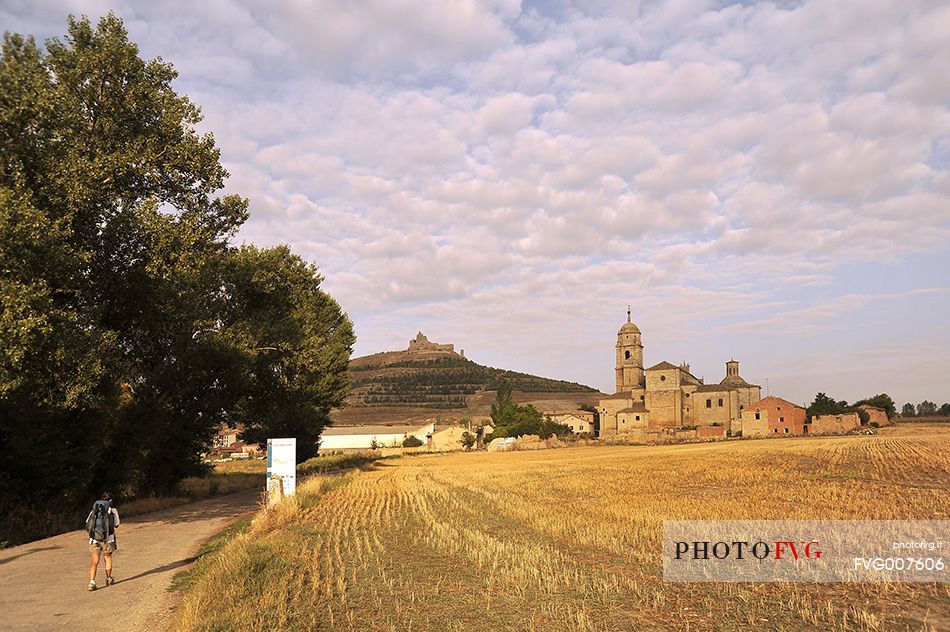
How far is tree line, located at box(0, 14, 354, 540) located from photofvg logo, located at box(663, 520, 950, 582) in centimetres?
1703

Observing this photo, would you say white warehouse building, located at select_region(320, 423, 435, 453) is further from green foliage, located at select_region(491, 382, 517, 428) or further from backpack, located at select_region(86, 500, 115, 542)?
backpack, located at select_region(86, 500, 115, 542)

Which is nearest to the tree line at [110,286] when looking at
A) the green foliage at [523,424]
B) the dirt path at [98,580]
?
the dirt path at [98,580]

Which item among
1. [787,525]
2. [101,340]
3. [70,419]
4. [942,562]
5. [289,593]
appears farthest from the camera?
[70,419]

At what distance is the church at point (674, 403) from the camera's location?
11244cm

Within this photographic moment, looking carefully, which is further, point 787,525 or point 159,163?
point 159,163

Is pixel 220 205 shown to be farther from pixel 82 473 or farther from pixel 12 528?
pixel 12 528

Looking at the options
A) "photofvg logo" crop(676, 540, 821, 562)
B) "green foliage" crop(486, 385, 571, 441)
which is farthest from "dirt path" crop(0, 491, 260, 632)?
"green foliage" crop(486, 385, 571, 441)

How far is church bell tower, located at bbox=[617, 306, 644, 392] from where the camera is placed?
130375mm

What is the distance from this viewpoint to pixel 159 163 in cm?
2255

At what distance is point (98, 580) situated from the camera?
12.8m

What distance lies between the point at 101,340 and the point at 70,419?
Result: 3.86 meters

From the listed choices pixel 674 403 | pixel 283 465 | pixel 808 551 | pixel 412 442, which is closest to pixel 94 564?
pixel 283 465

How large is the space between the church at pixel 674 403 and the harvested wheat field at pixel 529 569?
3476 inches

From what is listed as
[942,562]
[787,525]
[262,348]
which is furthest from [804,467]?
[262,348]
